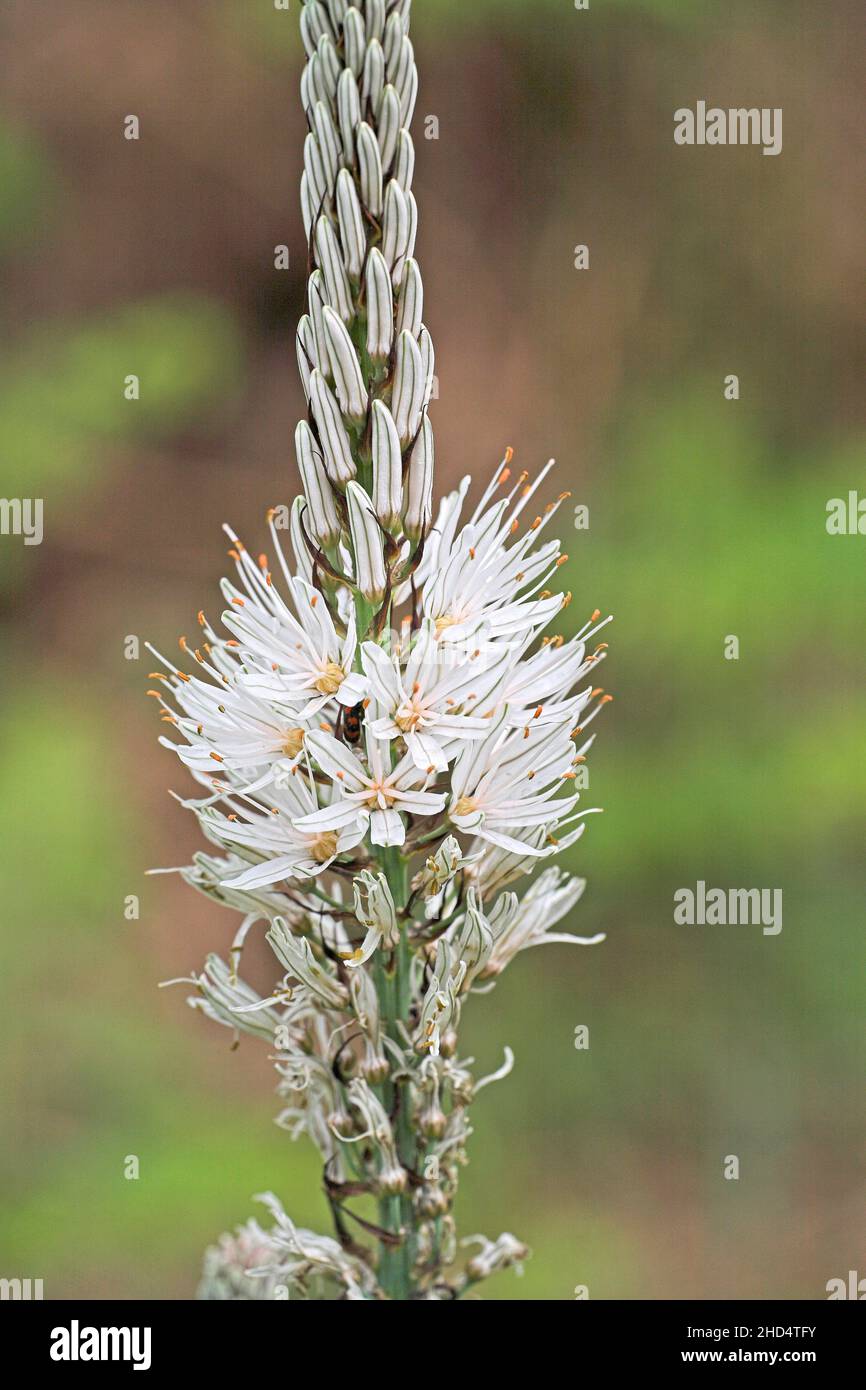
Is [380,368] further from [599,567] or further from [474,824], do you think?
[599,567]

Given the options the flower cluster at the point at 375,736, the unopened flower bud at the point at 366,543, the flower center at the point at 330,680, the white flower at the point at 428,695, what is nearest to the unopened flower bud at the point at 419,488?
the flower cluster at the point at 375,736

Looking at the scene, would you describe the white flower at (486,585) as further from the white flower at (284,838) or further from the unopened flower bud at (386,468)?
the white flower at (284,838)

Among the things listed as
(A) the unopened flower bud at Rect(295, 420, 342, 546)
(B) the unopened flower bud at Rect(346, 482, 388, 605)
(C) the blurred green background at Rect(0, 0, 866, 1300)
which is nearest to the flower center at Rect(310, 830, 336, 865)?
(B) the unopened flower bud at Rect(346, 482, 388, 605)

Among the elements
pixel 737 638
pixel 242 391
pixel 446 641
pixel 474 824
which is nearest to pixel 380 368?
pixel 446 641

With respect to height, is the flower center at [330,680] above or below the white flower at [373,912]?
above

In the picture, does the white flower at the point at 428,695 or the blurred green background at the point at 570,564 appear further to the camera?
the blurred green background at the point at 570,564

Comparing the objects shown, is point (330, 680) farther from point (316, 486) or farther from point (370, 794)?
point (316, 486)

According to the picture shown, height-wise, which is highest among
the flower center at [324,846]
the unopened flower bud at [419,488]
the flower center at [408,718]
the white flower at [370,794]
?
the unopened flower bud at [419,488]
